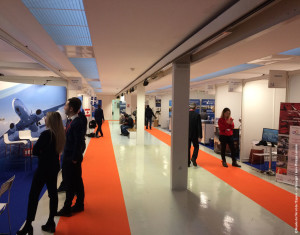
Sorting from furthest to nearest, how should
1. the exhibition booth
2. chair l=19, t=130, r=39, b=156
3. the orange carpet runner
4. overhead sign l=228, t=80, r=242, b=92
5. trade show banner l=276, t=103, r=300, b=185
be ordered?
overhead sign l=228, t=80, r=242, b=92 < chair l=19, t=130, r=39, b=156 < the exhibition booth < trade show banner l=276, t=103, r=300, b=185 < the orange carpet runner

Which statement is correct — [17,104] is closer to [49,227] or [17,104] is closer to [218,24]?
[49,227]

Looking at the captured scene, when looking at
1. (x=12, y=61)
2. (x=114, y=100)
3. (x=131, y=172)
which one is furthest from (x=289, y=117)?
(x=114, y=100)

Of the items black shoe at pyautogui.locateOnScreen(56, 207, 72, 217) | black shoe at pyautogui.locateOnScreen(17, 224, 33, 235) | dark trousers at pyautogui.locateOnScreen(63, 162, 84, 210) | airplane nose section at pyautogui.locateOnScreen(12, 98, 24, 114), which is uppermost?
airplane nose section at pyautogui.locateOnScreen(12, 98, 24, 114)

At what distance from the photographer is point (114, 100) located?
81.6 ft

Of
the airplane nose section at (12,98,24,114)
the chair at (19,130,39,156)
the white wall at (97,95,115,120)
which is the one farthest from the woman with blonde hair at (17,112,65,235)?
the white wall at (97,95,115,120)

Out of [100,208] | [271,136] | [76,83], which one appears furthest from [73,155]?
[76,83]

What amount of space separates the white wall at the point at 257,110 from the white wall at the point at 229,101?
2.32 meters

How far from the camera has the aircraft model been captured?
552cm

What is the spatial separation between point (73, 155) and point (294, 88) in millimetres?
5832

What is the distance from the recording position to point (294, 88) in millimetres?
5781

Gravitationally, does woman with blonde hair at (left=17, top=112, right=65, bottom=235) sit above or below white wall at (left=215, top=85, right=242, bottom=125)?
below

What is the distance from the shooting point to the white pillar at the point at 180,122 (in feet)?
14.3

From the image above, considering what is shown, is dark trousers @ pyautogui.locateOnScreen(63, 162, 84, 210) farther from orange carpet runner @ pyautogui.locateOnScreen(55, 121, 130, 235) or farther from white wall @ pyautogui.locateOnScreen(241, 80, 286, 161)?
white wall @ pyautogui.locateOnScreen(241, 80, 286, 161)

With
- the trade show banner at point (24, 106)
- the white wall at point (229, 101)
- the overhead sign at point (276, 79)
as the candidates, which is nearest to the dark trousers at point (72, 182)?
the trade show banner at point (24, 106)
